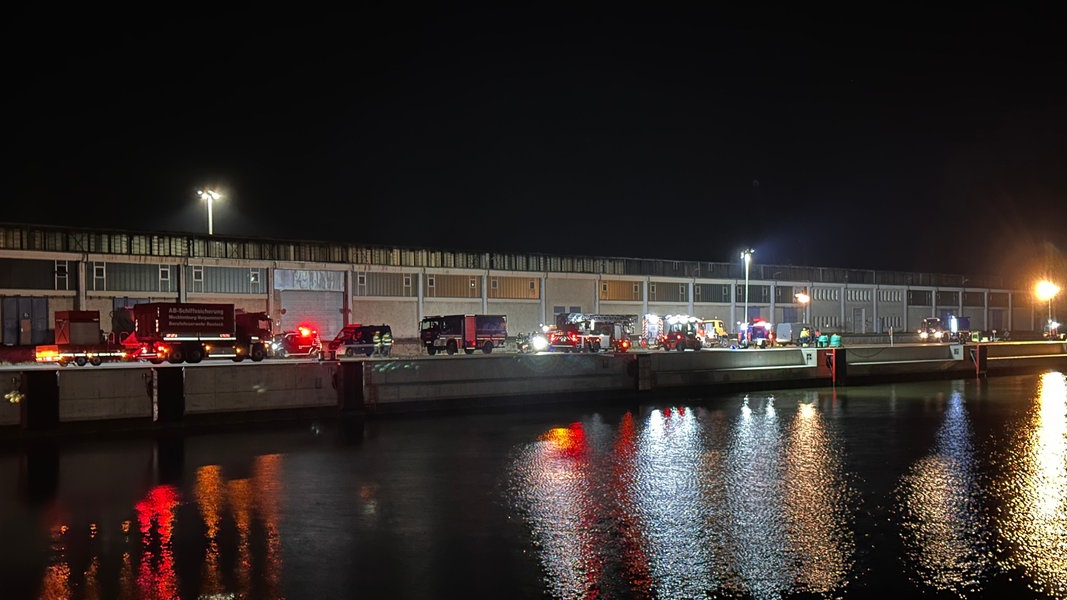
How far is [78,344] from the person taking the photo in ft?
105

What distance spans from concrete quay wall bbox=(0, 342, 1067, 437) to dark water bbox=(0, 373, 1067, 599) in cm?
150

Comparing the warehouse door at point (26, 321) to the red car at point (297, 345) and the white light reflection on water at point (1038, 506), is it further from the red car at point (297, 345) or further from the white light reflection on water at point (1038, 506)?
the white light reflection on water at point (1038, 506)

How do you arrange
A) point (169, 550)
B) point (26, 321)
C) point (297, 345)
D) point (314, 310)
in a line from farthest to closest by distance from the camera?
point (314, 310), point (26, 321), point (297, 345), point (169, 550)

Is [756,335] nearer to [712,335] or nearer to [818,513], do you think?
[712,335]

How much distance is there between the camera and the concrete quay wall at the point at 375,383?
1825cm

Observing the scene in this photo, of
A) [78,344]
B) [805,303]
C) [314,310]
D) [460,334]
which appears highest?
[805,303]

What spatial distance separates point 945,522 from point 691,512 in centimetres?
303

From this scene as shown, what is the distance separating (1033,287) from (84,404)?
111116mm

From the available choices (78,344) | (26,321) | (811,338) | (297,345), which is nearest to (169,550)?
(78,344)

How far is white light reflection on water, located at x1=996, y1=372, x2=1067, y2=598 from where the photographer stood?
8.34 meters

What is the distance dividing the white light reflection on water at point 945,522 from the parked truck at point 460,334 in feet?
107

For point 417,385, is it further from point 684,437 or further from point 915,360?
point 915,360

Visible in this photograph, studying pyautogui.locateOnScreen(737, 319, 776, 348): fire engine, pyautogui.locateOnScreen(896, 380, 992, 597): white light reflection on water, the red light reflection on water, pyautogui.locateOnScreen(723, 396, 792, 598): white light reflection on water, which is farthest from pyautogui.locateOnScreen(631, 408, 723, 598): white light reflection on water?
pyautogui.locateOnScreen(737, 319, 776, 348): fire engine

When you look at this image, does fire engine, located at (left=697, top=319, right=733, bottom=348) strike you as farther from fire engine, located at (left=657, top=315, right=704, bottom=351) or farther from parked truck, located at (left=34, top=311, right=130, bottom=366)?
parked truck, located at (left=34, top=311, right=130, bottom=366)
